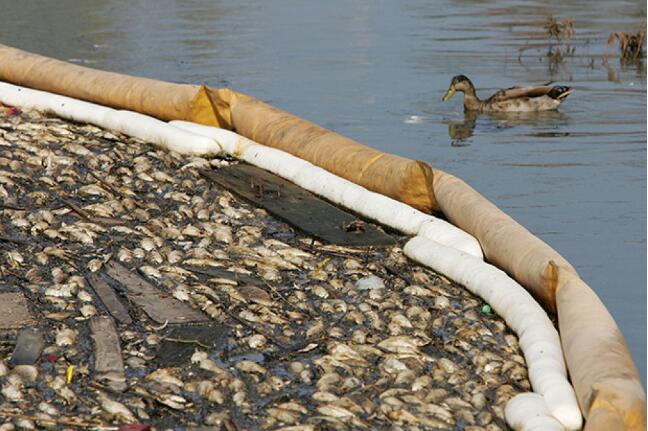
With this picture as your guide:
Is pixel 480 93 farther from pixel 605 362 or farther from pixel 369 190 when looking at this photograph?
pixel 605 362

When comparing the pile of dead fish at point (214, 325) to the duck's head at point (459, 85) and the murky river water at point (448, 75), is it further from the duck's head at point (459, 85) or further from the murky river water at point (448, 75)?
the duck's head at point (459, 85)

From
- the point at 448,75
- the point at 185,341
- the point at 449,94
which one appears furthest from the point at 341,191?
the point at 448,75

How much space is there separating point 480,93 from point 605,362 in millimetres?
12541

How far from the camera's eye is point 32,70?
13.6 metres

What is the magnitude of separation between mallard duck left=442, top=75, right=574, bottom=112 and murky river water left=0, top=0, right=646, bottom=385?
0.70 feet

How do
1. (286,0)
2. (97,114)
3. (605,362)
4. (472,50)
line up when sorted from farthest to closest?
(286,0), (472,50), (97,114), (605,362)

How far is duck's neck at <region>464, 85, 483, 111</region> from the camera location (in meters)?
17.1

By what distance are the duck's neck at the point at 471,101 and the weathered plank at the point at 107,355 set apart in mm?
10552

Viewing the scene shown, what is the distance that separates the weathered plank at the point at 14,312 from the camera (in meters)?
7.15

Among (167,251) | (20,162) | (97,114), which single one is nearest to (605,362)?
(167,251)

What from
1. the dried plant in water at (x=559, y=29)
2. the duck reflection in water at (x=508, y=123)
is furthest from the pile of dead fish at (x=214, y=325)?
the dried plant in water at (x=559, y=29)

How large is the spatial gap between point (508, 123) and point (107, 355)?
10925 millimetres

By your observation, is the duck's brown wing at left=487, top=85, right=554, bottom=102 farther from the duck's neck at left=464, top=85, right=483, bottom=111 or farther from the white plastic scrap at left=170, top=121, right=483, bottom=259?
the white plastic scrap at left=170, top=121, right=483, bottom=259

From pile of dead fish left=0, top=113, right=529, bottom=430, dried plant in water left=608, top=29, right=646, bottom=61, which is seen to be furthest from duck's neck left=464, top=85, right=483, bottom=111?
pile of dead fish left=0, top=113, right=529, bottom=430
